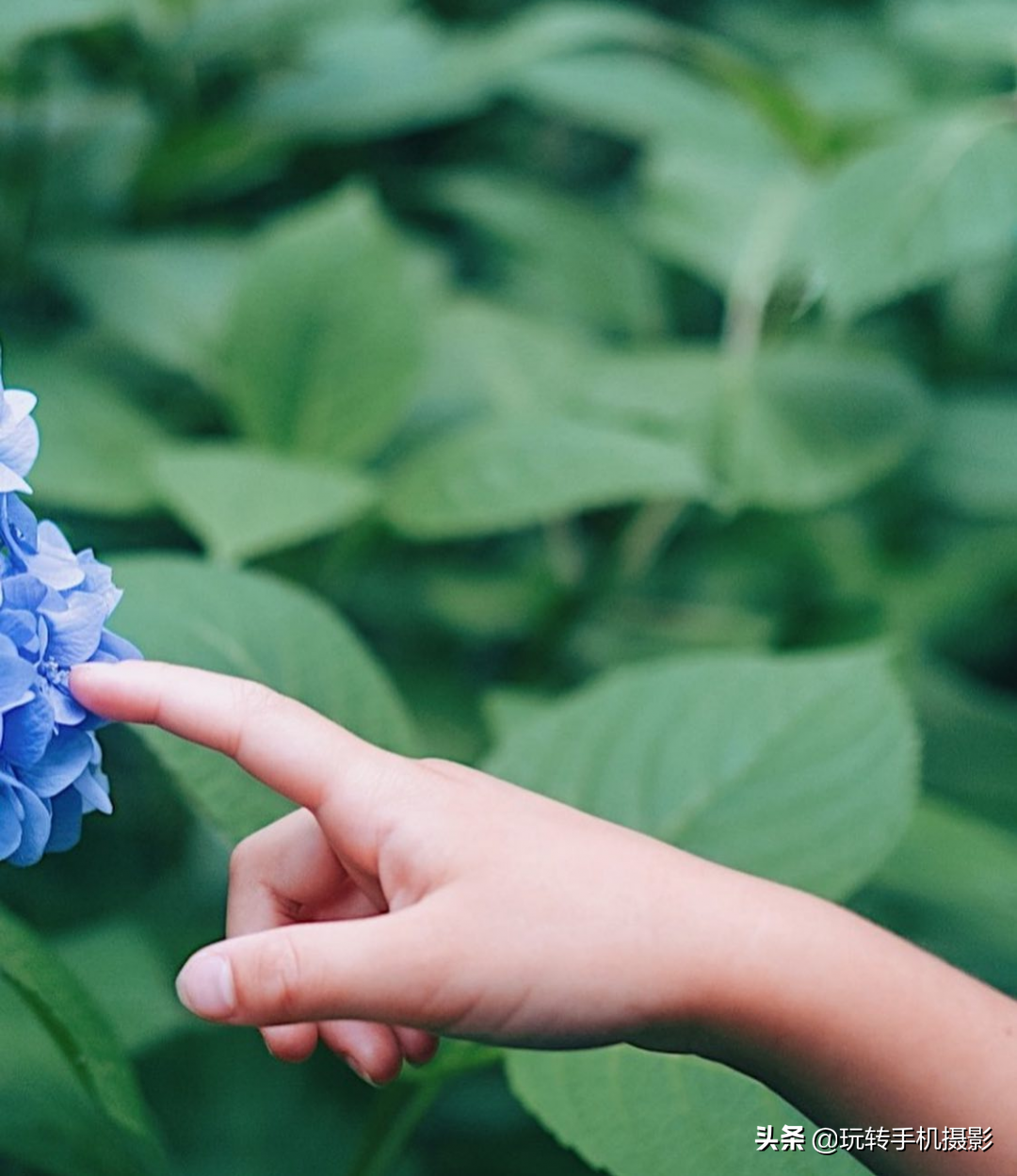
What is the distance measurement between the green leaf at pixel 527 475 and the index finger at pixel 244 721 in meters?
0.57

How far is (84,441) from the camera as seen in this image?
1.10 meters

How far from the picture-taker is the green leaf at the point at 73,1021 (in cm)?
58

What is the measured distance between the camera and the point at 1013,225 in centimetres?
113

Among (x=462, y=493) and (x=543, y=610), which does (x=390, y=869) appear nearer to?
(x=462, y=493)

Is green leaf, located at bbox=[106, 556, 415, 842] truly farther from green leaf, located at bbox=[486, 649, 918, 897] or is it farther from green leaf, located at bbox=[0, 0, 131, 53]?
green leaf, located at bbox=[0, 0, 131, 53]

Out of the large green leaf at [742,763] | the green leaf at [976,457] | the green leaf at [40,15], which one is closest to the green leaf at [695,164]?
the green leaf at [976,457]

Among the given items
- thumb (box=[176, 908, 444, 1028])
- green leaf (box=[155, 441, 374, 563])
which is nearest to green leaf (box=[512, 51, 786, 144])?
green leaf (box=[155, 441, 374, 563])

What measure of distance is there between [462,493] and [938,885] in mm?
435

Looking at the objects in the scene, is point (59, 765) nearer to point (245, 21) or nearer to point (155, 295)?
point (155, 295)

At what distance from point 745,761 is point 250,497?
383 millimetres

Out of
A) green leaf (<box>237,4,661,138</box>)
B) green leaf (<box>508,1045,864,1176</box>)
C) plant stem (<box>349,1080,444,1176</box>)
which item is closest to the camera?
green leaf (<box>508,1045,864,1176</box>)

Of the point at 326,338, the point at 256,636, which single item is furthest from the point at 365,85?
the point at 256,636

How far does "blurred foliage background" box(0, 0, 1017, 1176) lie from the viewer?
79cm

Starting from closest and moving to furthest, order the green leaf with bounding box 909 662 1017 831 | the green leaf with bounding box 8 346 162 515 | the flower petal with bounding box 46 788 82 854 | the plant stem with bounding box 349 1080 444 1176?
the flower petal with bounding box 46 788 82 854 < the plant stem with bounding box 349 1080 444 1176 < the green leaf with bounding box 8 346 162 515 < the green leaf with bounding box 909 662 1017 831
